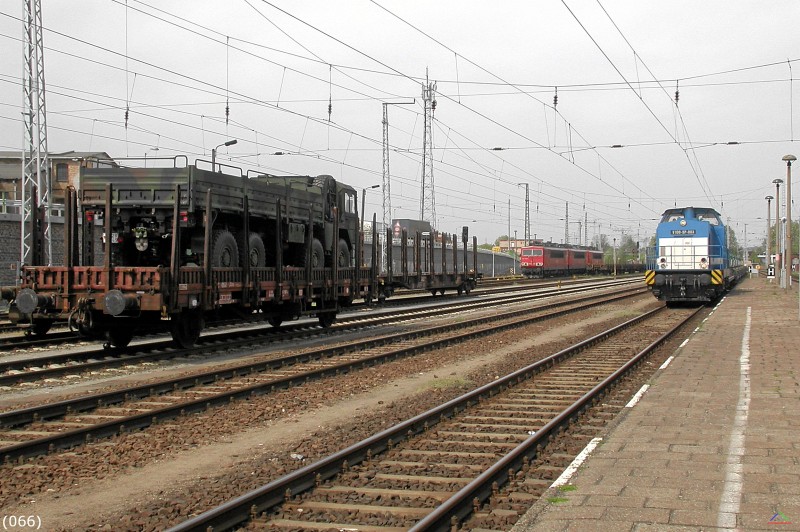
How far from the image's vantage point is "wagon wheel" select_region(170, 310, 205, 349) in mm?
14852

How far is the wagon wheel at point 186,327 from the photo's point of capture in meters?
14.9

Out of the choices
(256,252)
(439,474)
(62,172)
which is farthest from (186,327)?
(62,172)

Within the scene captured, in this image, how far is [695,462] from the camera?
6.82 meters

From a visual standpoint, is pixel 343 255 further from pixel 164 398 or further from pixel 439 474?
pixel 439 474

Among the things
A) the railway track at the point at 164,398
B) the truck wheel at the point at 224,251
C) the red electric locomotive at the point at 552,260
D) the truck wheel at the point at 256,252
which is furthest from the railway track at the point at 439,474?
the red electric locomotive at the point at 552,260

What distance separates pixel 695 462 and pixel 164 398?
665cm

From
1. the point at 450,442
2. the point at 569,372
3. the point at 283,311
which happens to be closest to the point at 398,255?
the point at 283,311

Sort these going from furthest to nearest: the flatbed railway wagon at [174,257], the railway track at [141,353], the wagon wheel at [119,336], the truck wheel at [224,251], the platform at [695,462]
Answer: the truck wheel at [224,251] → the wagon wheel at [119,336] → the flatbed railway wagon at [174,257] → the railway track at [141,353] → the platform at [695,462]

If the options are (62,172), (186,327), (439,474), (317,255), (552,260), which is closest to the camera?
(439,474)

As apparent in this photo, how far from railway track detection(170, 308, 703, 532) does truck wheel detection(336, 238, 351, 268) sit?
416 inches

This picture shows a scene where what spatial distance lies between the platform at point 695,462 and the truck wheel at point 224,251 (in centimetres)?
844

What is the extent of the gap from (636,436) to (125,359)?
29.4 feet

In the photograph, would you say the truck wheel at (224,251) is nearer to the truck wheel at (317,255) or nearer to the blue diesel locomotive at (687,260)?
the truck wheel at (317,255)

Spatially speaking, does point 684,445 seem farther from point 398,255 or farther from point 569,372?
point 398,255
